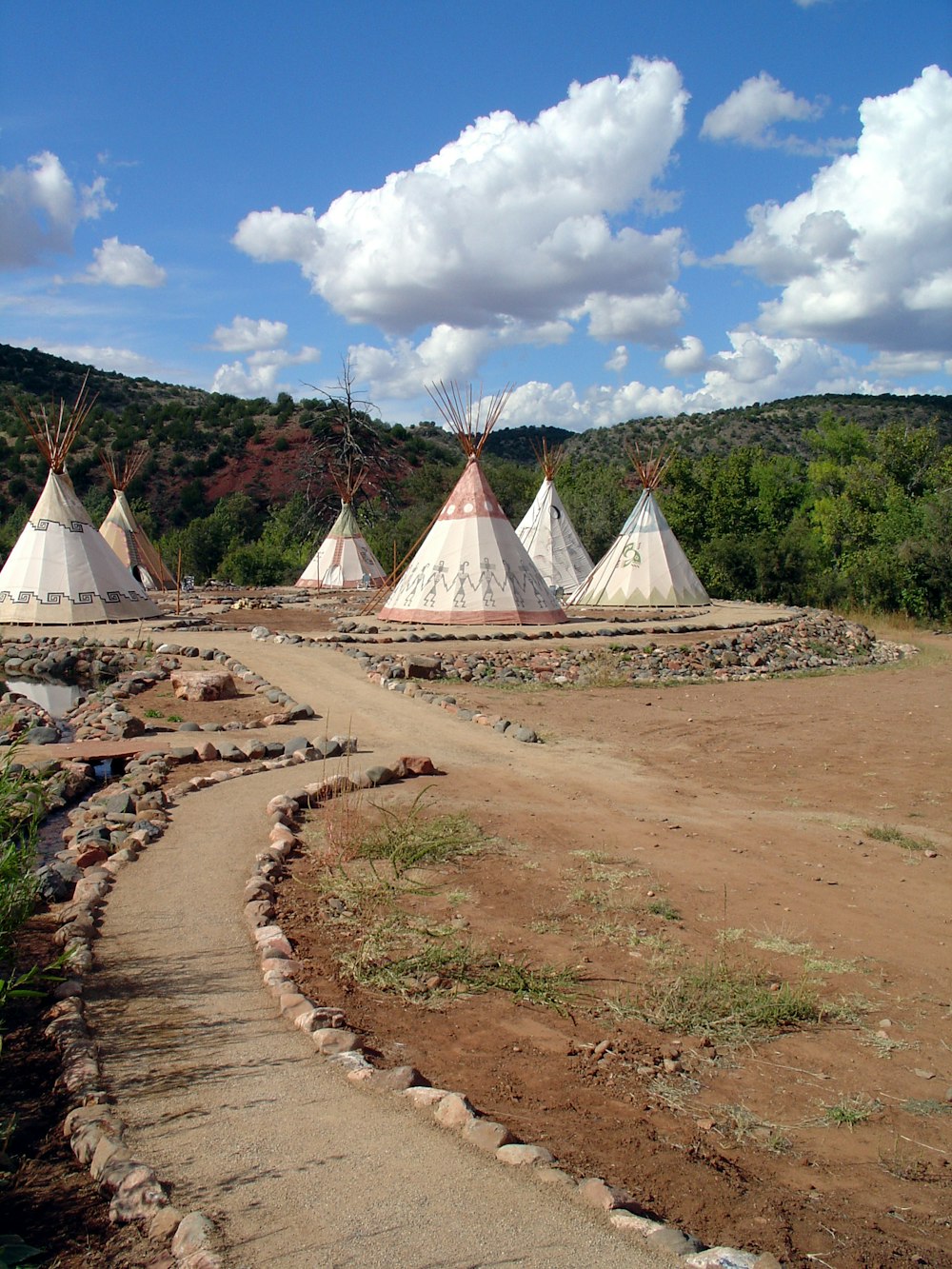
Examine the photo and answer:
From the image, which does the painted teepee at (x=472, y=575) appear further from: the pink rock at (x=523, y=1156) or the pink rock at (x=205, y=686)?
the pink rock at (x=523, y=1156)

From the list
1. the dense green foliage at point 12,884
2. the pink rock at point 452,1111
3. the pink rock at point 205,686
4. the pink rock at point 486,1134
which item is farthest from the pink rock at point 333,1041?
the pink rock at point 205,686

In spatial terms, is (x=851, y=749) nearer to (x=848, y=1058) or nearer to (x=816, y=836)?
(x=816, y=836)

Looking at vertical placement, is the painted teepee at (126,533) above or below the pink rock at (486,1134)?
above

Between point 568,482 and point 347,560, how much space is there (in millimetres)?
11739

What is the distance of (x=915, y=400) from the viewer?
60531mm

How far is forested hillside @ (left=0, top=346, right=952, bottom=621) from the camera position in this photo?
93.5 ft

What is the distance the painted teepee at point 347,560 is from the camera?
31969 mm

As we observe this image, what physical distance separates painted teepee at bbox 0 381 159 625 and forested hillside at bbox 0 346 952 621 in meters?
4.53

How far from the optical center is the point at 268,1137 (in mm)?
3084

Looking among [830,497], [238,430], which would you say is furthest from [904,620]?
[238,430]

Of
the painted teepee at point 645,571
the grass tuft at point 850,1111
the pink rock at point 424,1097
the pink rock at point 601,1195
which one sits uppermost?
the painted teepee at point 645,571

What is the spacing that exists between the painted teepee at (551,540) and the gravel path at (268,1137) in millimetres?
22912

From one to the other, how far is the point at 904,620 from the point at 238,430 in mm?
40626

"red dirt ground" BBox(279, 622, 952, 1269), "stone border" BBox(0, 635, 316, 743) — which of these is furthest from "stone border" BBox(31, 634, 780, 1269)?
"stone border" BBox(0, 635, 316, 743)
